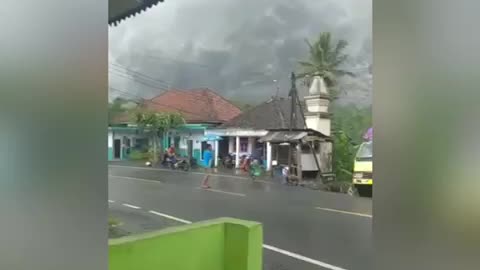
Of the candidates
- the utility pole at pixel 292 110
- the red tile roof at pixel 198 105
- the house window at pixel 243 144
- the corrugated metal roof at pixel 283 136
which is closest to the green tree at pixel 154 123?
the red tile roof at pixel 198 105

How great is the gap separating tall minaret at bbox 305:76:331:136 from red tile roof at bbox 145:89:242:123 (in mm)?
2258

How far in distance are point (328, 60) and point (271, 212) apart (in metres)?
4.01

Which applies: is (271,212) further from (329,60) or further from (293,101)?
(329,60)

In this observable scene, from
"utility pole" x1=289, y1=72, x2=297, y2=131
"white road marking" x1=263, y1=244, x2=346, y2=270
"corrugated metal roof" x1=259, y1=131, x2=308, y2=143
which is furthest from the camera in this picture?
"utility pole" x1=289, y1=72, x2=297, y2=131

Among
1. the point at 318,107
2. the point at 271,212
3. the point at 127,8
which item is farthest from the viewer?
the point at 318,107

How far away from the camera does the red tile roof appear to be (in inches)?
400

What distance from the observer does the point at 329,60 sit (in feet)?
27.6

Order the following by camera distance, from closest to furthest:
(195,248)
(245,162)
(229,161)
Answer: (195,248) → (245,162) → (229,161)

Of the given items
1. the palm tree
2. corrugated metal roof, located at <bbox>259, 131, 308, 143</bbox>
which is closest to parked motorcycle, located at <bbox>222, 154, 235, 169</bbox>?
corrugated metal roof, located at <bbox>259, 131, 308, 143</bbox>

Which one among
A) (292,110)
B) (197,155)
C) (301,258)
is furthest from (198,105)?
(301,258)

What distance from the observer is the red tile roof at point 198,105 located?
10156 mm

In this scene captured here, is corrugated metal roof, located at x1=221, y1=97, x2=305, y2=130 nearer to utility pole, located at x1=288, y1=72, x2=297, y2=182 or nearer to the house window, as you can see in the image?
utility pole, located at x1=288, y1=72, x2=297, y2=182
